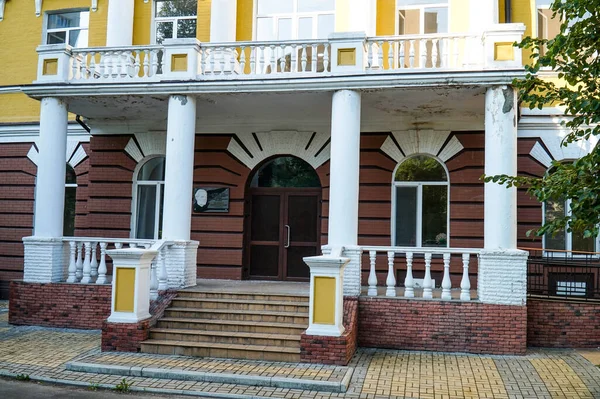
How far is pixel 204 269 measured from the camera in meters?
13.2

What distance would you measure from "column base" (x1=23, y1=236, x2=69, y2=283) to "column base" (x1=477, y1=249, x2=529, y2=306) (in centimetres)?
777

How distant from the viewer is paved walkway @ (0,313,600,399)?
23.5 ft

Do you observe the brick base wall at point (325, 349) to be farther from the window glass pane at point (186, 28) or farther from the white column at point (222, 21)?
the window glass pane at point (186, 28)

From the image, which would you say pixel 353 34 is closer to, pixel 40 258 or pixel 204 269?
pixel 204 269

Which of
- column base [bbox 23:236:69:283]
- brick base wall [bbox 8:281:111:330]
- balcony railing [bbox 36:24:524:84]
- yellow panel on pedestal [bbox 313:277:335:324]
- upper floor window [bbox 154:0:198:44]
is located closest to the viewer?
yellow panel on pedestal [bbox 313:277:335:324]

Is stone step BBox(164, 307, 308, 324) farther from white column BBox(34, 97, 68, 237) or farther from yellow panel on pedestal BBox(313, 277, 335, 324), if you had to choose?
white column BBox(34, 97, 68, 237)

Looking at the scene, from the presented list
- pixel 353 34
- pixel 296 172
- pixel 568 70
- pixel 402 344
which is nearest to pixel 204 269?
pixel 296 172

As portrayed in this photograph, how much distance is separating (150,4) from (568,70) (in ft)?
36.4

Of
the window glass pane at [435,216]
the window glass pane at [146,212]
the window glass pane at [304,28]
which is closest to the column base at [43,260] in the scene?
the window glass pane at [146,212]

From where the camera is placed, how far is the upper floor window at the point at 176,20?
13953mm

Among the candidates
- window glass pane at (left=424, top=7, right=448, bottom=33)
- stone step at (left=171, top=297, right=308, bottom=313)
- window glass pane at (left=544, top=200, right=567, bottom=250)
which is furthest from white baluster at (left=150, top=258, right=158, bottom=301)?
window glass pane at (left=544, top=200, right=567, bottom=250)

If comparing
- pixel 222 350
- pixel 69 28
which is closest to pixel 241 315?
pixel 222 350

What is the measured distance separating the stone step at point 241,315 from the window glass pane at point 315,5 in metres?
7.16

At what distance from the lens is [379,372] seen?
8.00 meters
